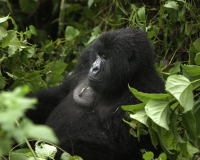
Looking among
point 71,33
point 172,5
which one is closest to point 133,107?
point 172,5

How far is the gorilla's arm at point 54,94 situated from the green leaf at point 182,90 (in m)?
1.39

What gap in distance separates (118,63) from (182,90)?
3.23 ft

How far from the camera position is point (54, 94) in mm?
3979

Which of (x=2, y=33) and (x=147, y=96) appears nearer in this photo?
(x=147, y=96)

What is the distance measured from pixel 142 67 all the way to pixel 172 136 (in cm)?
82

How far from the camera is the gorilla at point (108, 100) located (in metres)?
3.24

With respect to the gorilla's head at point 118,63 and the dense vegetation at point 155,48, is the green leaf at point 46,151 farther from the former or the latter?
the gorilla's head at point 118,63

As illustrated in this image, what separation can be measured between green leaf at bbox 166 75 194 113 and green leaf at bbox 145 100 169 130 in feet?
0.42

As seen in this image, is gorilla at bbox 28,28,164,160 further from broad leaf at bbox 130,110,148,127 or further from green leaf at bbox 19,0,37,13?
green leaf at bbox 19,0,37,13

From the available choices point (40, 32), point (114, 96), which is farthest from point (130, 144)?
point (40, 32)

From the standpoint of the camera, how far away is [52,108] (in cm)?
398

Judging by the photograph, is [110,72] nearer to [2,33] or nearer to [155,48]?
[2,33]

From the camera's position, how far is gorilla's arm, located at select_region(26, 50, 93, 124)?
3.88 m

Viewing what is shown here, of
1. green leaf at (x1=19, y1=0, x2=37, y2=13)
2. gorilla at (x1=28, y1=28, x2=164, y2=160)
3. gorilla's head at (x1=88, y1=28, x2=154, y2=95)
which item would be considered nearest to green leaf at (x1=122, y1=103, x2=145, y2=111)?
gorilla at (x1=28, y1=28, x2=164, y2=160)
